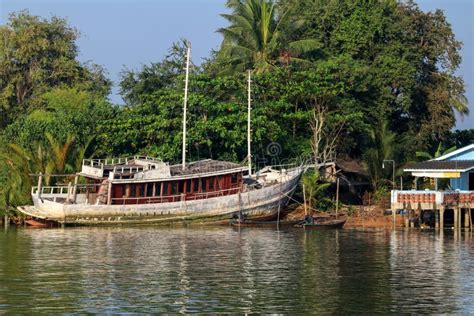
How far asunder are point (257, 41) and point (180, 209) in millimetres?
14377

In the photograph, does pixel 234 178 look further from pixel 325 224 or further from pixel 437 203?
pixel 437 203

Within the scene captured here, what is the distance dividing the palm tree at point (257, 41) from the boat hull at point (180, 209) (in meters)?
10.3

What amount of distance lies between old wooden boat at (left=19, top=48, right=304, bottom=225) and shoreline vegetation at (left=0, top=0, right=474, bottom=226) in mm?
2220

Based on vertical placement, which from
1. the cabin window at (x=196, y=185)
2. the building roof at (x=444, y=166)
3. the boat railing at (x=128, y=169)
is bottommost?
the cabin window at (x=196, y=185)

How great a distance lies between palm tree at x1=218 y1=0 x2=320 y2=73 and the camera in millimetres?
59906

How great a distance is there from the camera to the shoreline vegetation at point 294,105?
2173 inches

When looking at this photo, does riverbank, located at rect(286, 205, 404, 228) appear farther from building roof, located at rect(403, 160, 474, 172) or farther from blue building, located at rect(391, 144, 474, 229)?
building roof, located at rect(403, 160, 474, 172)

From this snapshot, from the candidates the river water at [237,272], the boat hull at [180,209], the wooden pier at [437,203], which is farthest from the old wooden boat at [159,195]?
the wooden pier at [437,203]

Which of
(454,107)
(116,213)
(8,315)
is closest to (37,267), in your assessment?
(8,315)

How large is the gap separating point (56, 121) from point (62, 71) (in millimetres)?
16334

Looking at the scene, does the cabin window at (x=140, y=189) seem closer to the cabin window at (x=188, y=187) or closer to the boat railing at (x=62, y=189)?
the boat railing at (x=62, y=189)

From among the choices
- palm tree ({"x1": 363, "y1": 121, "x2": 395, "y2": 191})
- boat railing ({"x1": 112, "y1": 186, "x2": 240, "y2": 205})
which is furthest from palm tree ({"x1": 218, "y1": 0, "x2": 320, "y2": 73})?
boat railing ({"x1": 112, "y1": 186, "x2": 240, "y2": 205})

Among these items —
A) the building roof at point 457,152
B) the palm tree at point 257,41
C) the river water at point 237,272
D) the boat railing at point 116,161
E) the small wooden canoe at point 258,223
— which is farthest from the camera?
the palm tree at point 257,41

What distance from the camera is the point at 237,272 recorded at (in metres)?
31.5
